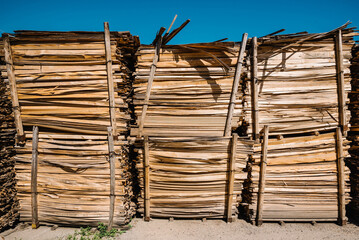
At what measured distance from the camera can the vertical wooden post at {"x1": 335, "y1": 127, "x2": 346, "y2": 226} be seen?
4.40m

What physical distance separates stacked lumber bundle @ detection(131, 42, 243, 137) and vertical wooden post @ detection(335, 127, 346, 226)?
215 cm

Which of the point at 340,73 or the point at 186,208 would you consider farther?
the point at 186,208

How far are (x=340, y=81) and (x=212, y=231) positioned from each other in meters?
4.15

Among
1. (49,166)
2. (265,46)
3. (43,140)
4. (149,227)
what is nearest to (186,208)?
(149,227)

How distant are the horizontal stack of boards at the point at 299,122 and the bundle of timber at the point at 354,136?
184 mm

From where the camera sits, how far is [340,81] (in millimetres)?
4332

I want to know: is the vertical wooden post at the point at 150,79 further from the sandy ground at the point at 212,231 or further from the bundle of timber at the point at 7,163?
the bundle of timber at the point at 7,163

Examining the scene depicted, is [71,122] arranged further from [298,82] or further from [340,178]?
[340,178]

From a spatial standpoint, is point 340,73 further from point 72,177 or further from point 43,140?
point 43,140

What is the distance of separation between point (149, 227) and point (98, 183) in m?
1.45

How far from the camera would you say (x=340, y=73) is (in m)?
4.32

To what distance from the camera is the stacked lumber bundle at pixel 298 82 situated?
4387mm

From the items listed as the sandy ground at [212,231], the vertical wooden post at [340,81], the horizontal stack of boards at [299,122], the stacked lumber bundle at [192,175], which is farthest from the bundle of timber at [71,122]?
the vertical wooden post at [340,81]

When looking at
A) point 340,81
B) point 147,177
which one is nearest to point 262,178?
point 147,177
